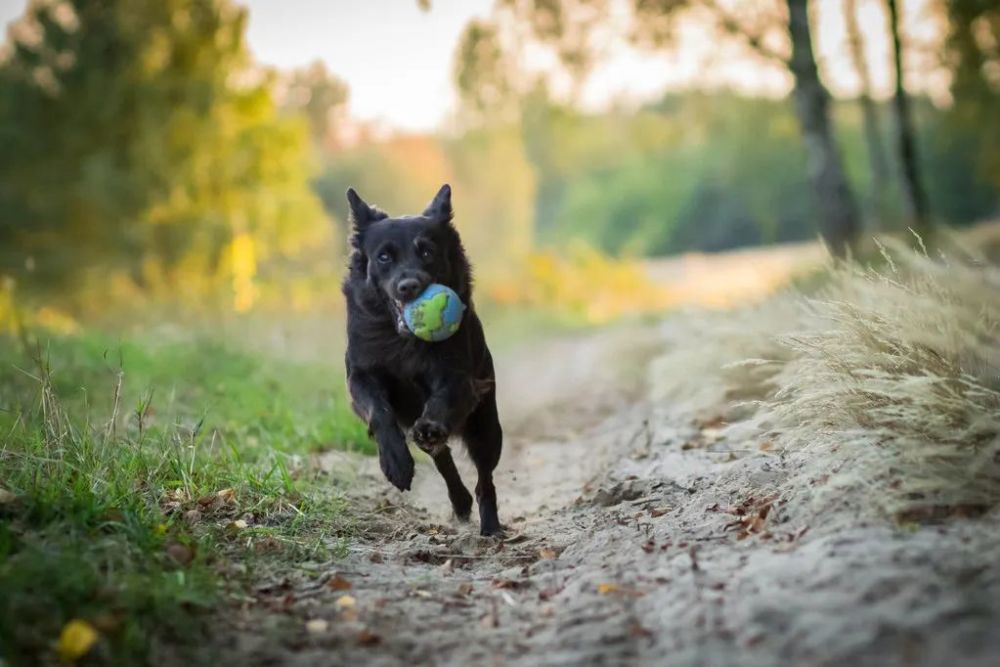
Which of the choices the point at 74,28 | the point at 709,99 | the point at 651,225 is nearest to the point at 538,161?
the point at 651,225

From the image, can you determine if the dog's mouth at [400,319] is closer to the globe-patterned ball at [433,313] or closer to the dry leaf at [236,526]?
the globe-patterned ball at [433,313]

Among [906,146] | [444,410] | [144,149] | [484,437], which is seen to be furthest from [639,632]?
[144,149]

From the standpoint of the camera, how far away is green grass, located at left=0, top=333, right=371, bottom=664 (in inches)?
105

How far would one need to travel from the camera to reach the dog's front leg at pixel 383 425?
4211 millimetres

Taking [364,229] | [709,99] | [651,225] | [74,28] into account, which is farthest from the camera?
[651,225]

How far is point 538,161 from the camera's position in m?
42.8

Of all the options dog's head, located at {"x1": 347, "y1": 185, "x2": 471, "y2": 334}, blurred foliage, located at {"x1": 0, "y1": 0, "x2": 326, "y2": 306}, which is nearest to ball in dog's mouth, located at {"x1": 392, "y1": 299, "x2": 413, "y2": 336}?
dog's head, located at {"x1": 347, "y1": 185, "x2": 471, "y2": 334}

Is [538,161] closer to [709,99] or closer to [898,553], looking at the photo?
[709,99]

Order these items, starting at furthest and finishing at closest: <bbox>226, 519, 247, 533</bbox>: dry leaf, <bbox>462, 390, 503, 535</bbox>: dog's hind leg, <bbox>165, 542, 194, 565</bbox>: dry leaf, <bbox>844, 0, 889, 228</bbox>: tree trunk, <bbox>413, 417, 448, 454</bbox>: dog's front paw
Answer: <bbox>844, 0, 889, 228</bbox>: tree trunk, <bbox>462, 390, 503, 535</bbox>: dog's hind leg, <bbox>413, 417, 448, 454</bbox>: dog's front paw, <bbox>226, 519, 247, 533</bbox>: dry leaf, <bbox>165, 542, 194, 565</bbox>: dry leaf

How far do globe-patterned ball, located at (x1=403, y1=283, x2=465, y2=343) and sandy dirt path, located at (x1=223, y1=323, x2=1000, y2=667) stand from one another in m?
0.98

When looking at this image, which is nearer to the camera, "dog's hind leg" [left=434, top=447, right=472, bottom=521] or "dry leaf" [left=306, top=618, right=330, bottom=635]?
"dry leaf" [left=306, top=618, right=330, bottom=635]

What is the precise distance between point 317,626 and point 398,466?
132cm

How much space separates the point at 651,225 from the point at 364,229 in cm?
3378

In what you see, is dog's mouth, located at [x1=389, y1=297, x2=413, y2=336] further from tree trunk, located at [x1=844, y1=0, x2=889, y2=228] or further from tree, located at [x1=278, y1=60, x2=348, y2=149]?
tree, located at [x1=278, y1=60, x2=348, y2=149]
